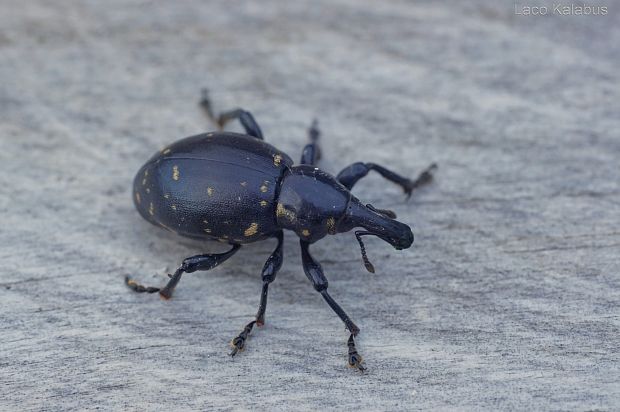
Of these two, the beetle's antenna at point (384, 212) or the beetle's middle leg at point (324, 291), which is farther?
the beetle's antenna at point (384, 212)

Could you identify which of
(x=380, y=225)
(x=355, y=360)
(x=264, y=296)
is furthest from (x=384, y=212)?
(x=355, y=360)

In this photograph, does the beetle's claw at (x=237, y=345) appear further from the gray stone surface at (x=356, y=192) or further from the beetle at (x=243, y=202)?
the beetle at (x=243, y=202)

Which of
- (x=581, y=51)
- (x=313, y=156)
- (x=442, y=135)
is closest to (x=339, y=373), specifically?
(x=313, y=156)

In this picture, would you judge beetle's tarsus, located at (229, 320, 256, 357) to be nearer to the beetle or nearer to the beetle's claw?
the beetle's claw

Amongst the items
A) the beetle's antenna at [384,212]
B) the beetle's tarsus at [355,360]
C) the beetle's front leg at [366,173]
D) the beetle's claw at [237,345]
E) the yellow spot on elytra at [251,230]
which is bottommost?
the beetle's claw at [237,345]

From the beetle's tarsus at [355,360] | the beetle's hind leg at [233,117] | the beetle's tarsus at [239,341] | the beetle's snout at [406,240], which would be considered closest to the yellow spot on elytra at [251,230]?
the beetle's tarsus at [239,341]

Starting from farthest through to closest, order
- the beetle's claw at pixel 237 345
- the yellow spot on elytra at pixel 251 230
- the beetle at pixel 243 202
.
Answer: the yellow spot on elytra at pixel 251 230 < the beetle at pixel 243 202 < the beetle's claw at pixel 237 345

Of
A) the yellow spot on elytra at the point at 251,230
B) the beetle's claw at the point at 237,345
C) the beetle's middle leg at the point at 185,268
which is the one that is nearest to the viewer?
the beetle's claw at the point at 237,345

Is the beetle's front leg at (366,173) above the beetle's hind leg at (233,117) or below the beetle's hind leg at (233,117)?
below
